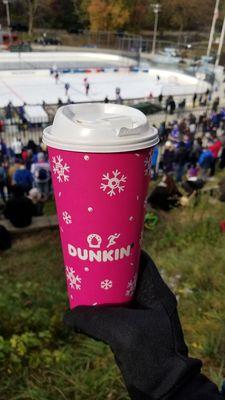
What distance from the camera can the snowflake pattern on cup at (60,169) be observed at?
140 centimetres

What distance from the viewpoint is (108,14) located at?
148ft

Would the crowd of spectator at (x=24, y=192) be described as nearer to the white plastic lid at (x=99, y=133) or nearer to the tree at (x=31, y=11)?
the white plastic lid at (x=99, y=133)

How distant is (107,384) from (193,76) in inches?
1396

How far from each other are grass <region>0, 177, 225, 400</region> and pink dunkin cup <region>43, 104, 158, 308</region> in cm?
119

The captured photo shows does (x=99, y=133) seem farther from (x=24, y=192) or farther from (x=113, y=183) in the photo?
(x=24, y=192)

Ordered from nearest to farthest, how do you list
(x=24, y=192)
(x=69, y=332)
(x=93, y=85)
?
(x=69, y=332) < (x=24, y=192) < (x=93, y=85)

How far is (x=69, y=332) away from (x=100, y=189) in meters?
2.25

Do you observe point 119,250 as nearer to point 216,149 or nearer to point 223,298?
point 223,298

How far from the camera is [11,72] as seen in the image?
32688 mm

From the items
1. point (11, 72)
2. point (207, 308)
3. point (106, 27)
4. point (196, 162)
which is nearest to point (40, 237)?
point (207, 308)

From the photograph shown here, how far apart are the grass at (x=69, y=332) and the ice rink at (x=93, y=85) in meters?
19.9

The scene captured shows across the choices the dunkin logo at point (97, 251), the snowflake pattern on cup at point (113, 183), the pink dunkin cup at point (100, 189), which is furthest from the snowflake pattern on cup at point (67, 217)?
the snowflake pattern on cup at point (113, 183)

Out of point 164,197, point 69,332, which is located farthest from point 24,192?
point 69,332

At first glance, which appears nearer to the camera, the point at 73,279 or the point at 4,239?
the point at 73,279
